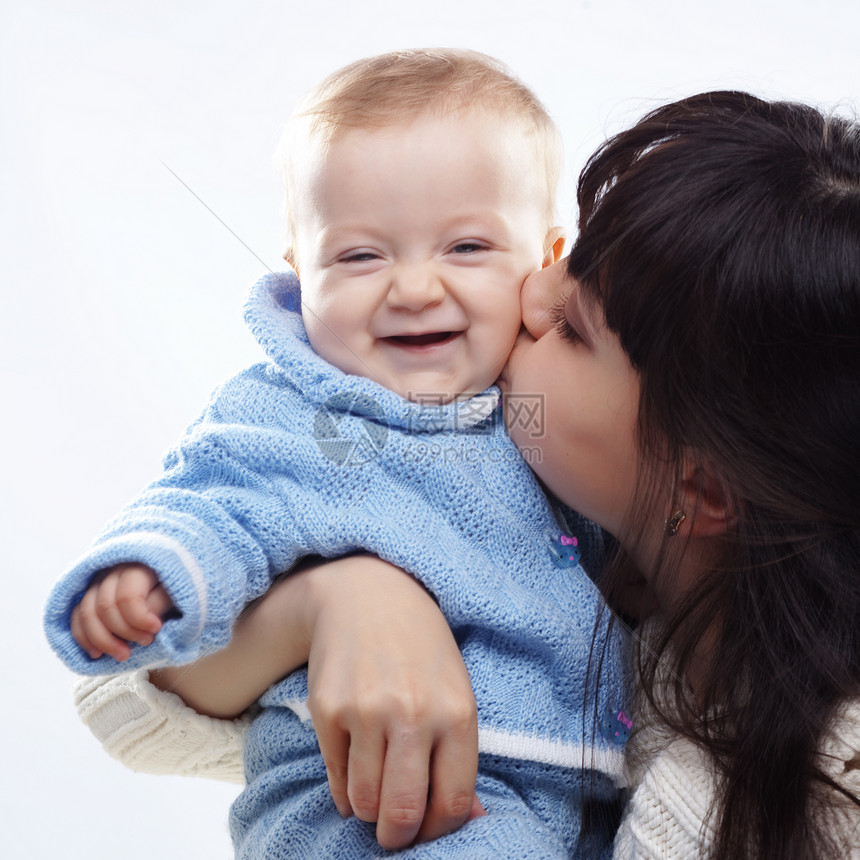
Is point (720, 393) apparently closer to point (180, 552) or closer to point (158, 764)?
point (180, 552)

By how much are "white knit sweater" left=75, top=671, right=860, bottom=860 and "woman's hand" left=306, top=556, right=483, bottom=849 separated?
15 centimetres

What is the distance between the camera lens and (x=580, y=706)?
88cm

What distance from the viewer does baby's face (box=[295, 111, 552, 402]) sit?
0.95 m

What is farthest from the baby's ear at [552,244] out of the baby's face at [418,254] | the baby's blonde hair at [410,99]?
the baby's face at [418,254]

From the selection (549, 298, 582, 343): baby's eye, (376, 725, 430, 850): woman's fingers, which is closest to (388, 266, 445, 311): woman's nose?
(549, 298, 582, 343): baby's eye

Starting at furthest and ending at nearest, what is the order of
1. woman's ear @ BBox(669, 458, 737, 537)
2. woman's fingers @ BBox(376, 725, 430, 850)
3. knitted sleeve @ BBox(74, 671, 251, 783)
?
1. knitted sleeve @ BBox(74, 671, 251, 783)
2. woman's ear @ BBox(669, 458, 737, 537)
3. woman's fingers @ BBox(376, 725, 430, 850)

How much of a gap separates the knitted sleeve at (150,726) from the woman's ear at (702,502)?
50 centimetres

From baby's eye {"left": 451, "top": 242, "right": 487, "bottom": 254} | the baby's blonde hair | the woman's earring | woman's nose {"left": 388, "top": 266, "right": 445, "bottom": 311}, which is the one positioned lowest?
the woman's earring

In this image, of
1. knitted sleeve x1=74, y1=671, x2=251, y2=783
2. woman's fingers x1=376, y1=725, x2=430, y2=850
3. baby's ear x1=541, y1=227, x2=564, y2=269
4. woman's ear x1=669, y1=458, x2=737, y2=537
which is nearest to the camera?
woman's fingers x1=376, y1=725, x2=430, y2=850

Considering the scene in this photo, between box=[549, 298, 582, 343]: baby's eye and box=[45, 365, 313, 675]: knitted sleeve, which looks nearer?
box=[45, 365, 313, 675]: knitted sleeve

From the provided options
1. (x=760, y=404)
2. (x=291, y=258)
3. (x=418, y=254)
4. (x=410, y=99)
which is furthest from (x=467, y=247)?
(x=760, y=404)

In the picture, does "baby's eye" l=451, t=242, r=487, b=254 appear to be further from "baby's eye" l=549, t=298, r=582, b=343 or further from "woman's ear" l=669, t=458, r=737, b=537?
"woman's ear" l=669, t=458, r=737, b=537

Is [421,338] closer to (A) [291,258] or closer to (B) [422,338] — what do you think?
(B) [422,338]

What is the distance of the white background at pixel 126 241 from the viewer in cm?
148
